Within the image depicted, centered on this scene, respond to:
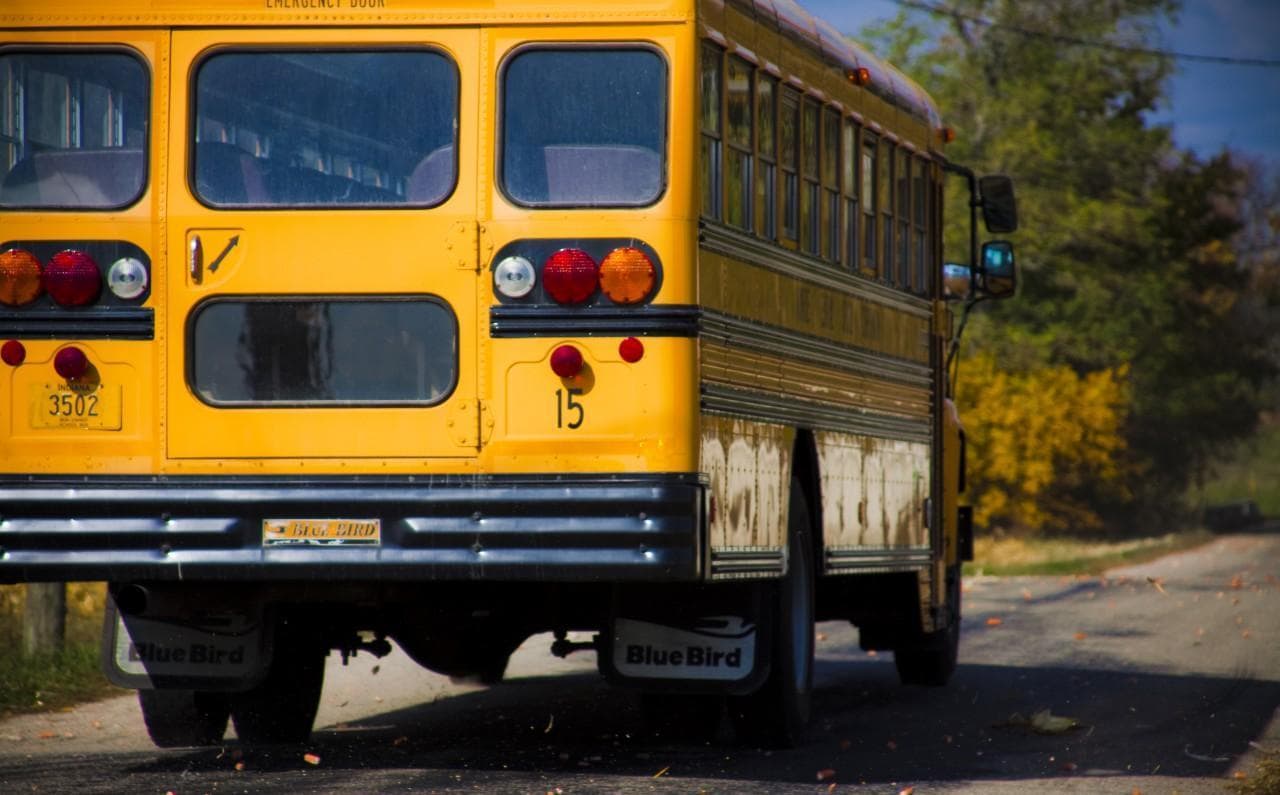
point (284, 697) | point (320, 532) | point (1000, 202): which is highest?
point (1000, 202)

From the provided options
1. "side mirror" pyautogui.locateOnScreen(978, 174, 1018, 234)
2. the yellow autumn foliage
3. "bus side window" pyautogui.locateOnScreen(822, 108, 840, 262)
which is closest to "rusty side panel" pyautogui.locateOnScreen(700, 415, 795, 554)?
"bus side window" pyautogui.locateOnScreen(822, 108, 840, 262)

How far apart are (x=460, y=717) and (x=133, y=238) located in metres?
3.83

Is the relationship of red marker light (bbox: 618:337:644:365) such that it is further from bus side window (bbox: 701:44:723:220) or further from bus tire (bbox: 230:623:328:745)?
bus tire (bbox: 230:623:328:745)

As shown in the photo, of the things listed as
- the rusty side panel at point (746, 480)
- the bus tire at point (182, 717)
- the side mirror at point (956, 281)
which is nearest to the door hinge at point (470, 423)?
the rusty side panel at point (746, 480)

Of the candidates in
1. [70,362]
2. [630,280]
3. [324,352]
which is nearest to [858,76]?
[630,280]

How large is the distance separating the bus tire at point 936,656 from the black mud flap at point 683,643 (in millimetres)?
4561

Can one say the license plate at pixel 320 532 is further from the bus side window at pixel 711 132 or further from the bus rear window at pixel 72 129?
the bus side window at pixel 711 132

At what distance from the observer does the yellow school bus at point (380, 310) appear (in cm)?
792

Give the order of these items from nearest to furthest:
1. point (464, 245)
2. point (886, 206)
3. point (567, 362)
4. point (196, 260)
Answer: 1. point (567, 362)
2. point (464, 245)
3. point (196, 260)
4. point (886, 206)

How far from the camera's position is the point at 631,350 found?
7906 mm

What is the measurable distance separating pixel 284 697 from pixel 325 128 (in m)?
2.62

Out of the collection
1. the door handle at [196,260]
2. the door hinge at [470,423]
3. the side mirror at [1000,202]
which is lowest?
the door hinge at [470,423]

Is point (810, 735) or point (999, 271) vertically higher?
point (999, 271)

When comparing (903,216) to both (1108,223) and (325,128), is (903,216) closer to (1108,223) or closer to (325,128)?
(325,128)
